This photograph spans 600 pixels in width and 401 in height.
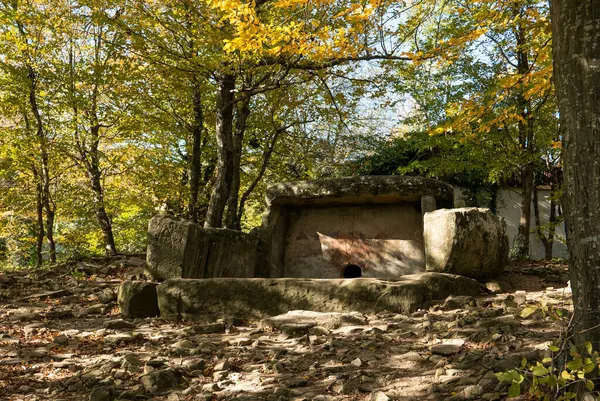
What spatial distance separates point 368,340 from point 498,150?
30.1 ft

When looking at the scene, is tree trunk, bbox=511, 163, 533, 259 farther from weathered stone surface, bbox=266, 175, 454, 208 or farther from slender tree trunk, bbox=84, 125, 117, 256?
slender tree trunk, bbox=84, 125, 117, 256

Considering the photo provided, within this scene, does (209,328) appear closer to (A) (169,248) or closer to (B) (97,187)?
(A) (169,248)

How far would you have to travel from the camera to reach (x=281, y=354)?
394 centimetres

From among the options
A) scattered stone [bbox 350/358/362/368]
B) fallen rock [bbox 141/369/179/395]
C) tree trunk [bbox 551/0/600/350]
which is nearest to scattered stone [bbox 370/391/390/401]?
scattered stone [bbox 350/358/362/368]

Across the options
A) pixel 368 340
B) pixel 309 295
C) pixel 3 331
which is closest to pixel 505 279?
pixel 309 295

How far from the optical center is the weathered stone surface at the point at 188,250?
643cm

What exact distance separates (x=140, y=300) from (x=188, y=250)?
907 millimetres

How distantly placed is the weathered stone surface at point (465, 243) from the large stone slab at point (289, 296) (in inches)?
26.6

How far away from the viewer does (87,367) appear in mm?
3918

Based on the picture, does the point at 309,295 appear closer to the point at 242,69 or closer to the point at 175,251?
the point at 175,251

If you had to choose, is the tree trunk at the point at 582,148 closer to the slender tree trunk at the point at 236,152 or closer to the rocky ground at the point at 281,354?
the rocky ground at the point at 281,354

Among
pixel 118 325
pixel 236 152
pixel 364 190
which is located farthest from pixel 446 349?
pixel 236 152

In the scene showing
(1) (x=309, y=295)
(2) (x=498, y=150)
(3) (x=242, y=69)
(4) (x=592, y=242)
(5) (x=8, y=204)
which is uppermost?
(3) (x=242, y=69)

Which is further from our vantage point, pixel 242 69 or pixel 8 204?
pixel 8 204
